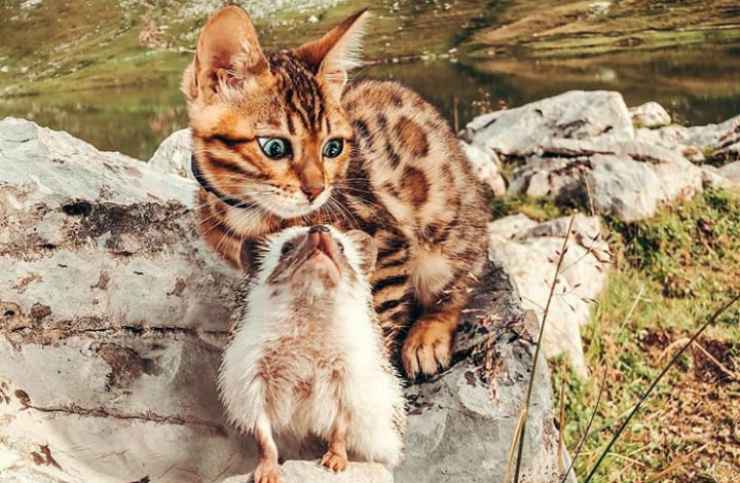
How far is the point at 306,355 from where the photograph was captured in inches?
96.6

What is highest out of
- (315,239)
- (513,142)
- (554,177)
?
Result: (315,239)

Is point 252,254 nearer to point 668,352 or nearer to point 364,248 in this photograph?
point 364,248

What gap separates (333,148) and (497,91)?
552 inches

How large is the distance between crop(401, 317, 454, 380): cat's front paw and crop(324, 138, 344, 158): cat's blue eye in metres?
1.02

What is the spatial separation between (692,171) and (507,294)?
470 cm

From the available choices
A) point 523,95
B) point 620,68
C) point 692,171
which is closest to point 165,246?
point 692,171

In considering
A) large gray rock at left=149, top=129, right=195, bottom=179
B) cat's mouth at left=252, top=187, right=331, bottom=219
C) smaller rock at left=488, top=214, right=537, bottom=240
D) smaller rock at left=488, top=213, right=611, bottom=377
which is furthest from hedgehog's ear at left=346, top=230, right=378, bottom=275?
smaller rock at left=488, top=214, right=537, bottom=240

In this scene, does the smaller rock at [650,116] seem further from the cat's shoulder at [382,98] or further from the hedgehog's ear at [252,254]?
the hedgehog's ear at [252,254]

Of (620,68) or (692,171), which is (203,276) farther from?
(620,68)

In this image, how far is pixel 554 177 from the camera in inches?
309

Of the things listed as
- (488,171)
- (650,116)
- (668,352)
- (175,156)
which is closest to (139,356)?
(668,352)

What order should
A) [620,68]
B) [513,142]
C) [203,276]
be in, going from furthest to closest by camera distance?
1. [620,68]
2. [513,142]
3. [203,276]

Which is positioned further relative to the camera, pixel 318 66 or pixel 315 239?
pixel 318 66

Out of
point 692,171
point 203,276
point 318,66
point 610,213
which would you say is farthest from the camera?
point 692,171
